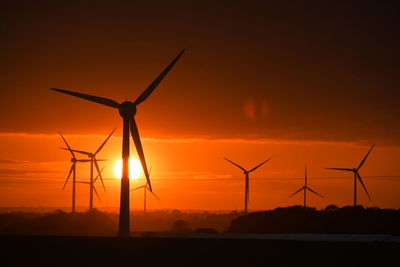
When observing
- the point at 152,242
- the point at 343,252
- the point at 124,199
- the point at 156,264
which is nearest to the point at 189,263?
the point at 156,264

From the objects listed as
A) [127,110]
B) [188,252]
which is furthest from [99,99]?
[188,252]

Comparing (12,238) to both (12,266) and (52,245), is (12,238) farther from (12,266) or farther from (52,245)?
(12,266)

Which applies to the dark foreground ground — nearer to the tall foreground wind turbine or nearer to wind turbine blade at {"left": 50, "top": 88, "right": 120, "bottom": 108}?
the tall foreground wind turbine

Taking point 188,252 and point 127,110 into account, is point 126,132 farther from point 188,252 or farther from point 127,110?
point 188,252

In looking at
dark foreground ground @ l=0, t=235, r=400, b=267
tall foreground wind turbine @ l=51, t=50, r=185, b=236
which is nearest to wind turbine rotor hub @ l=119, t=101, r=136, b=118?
tall foreground wind turbine @ l=51, t=50, r=185, b=236

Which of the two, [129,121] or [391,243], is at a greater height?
[129,121]

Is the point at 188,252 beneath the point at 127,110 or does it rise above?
beneath
